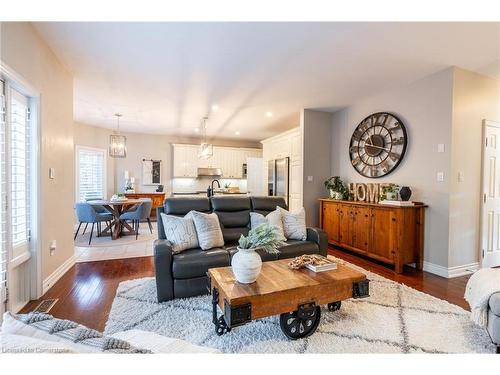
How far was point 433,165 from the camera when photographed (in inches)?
129

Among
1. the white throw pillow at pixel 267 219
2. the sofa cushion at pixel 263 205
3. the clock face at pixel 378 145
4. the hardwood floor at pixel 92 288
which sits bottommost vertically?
the hardwood floor at pixel 92 288

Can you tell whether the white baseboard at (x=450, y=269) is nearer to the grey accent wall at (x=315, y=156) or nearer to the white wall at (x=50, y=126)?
the grey accent wall at (x=315, y=156)

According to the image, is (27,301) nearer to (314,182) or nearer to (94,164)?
(314,182)

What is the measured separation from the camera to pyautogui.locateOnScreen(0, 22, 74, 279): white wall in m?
2.10

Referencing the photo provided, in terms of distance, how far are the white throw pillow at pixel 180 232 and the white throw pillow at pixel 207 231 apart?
0.06 metres

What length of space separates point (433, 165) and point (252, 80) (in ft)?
9.00

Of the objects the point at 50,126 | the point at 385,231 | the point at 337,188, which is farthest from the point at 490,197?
the point at 50,126

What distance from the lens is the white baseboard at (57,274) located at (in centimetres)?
263

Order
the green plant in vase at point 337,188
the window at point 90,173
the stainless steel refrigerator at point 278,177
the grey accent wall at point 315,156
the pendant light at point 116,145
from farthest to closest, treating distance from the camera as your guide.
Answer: the window at point 90,173 < the stainless steel refrigerator at point 278,177 < the pendant light at point 116,145 < the grey accent wall at point 315,156 < the green plant in vase at point 337,188

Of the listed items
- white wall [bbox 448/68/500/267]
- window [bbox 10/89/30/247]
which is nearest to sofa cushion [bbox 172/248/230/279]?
window [bbox 10/89/30/247]

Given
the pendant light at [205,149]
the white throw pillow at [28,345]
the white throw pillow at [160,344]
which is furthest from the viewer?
the pendant light at [205,149]

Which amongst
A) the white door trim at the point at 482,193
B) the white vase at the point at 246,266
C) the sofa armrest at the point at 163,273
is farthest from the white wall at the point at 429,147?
the sofa armrest at the point at 163,273

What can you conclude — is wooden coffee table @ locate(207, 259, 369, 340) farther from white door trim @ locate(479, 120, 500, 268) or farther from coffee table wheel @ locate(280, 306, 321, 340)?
white door trim @ locate(479, 120, 500, 268)

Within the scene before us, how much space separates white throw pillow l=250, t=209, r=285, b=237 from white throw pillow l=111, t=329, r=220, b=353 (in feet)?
6.59
